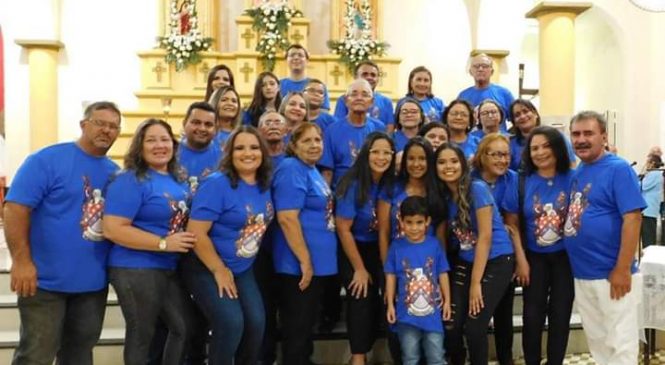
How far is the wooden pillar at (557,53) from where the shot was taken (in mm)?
8219

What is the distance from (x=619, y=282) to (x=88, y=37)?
9.65 m

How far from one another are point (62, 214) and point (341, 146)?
1930mm

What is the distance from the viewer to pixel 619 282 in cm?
350

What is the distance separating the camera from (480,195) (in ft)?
12.3

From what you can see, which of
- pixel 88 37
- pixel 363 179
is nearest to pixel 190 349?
pixel 363 179

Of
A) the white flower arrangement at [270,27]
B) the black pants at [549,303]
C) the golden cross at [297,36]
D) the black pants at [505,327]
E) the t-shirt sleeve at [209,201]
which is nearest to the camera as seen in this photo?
the t-shirt sleeve at [209,201]

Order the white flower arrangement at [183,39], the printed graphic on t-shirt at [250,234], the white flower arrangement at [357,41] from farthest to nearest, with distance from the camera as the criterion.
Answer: the white flower arrangement at [357,41]
the white flower arrangement at [183,39]
the printed graphic on t-shirt at [250,234]

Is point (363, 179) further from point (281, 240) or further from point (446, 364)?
point (446, 364)

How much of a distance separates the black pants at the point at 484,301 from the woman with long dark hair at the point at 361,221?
48 cm

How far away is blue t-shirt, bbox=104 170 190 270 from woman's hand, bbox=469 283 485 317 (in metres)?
1.74

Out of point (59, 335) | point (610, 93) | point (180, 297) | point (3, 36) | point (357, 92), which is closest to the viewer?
point (59, 335)

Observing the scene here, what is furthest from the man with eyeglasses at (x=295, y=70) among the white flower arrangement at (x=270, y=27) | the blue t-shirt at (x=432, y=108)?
the white flower arrangement at (x=270, y=27)

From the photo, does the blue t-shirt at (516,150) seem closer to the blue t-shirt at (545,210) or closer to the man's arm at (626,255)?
the blue t-shirt at (545,210)

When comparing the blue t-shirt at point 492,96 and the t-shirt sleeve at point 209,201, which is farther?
the blue t-shirt at point 492,96
